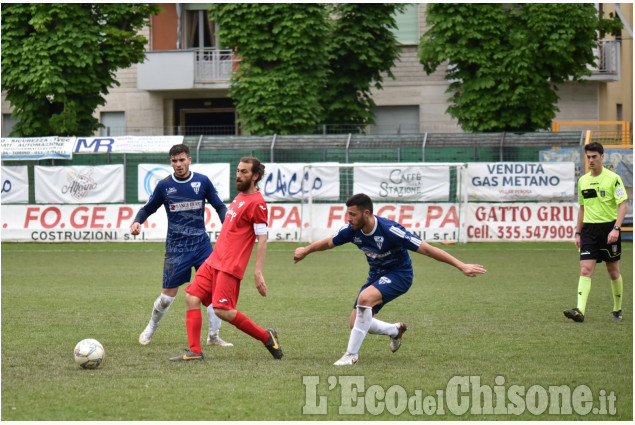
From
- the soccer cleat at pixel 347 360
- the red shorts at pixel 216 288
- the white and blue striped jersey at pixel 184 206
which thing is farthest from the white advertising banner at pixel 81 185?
the soccer cleat at pixel 347 360

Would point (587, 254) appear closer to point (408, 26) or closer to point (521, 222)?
point (521, 222)

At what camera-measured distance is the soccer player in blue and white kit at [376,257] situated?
8078mm

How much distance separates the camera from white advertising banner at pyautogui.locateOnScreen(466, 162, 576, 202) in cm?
2322

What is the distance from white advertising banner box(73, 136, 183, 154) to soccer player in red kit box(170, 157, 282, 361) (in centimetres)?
1616

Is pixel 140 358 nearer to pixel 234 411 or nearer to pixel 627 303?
pixel 234 411

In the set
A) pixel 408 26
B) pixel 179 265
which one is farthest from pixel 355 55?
pixel 179 265

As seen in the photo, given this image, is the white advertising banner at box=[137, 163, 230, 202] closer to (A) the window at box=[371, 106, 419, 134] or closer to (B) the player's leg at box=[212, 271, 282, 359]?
(A) the window at box=[371, 106, 419, 134]

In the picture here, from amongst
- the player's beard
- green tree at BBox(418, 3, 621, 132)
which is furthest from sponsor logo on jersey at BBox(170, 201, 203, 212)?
green tree at BBox(418, 3, 621, 132)

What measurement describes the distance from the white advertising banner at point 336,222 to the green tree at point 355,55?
30.9ft

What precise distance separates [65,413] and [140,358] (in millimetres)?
2201

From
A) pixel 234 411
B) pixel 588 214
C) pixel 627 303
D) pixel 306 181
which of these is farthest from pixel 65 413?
pixel 306 181

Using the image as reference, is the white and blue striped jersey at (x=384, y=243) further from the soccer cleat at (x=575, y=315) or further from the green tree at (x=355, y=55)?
the green tree at (x=355, y=55)

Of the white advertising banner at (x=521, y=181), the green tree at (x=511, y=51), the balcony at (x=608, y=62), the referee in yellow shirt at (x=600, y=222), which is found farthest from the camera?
the balcony at (x=608, y=62)

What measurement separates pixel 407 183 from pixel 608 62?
605 inches
